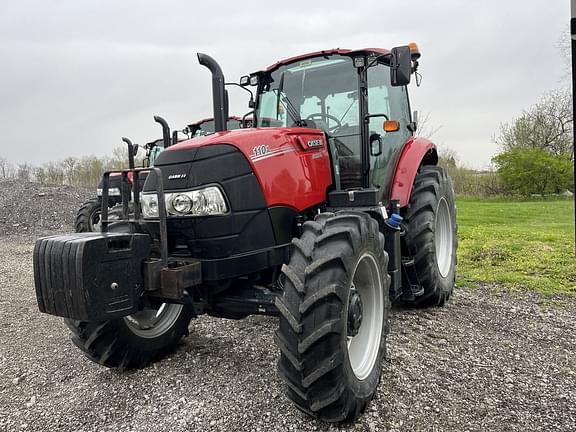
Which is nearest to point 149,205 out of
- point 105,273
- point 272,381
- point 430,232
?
point 105,273

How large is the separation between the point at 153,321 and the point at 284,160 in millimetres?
1597

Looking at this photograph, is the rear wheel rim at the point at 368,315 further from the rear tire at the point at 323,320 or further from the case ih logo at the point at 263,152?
the case ih logo at the point at 263,152

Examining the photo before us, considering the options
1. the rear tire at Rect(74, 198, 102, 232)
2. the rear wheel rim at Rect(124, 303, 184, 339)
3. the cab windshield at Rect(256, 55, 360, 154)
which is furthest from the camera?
the rear tire at Rect(74, 198, 102, 232)

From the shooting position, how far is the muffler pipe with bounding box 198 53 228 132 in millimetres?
3170

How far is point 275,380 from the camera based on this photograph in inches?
122

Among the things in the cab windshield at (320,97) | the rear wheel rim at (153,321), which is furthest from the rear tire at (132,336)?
the cab windshield at (320,97)

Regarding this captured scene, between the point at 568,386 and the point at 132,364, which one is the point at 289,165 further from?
the point at 568,386

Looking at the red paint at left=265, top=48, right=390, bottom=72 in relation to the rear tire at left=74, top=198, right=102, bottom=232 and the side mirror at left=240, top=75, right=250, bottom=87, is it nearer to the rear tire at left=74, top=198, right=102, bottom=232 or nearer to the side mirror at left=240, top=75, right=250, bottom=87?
the side mirror at left=240, top=75, right=250, bottom=87

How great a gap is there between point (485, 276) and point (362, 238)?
389 cm

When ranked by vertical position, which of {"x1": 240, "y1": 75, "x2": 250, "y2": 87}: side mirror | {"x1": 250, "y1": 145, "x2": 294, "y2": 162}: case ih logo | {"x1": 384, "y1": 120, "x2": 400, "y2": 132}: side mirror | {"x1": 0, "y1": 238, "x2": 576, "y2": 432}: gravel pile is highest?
{"x1": 240, "y1": 75, "x2": 250, "y2": 87}: side mirror

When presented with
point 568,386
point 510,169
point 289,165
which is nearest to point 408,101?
point 289,165

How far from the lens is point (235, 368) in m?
3.30

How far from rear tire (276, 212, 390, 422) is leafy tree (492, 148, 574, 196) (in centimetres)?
2392

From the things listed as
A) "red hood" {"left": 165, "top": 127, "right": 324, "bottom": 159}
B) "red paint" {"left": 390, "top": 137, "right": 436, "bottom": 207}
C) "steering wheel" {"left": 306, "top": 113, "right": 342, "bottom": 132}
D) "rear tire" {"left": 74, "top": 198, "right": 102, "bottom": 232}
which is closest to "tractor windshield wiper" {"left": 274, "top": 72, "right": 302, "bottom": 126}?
"steering wheel" {"left": 306, "top": 113, "right": 342, "bottom": 132}
